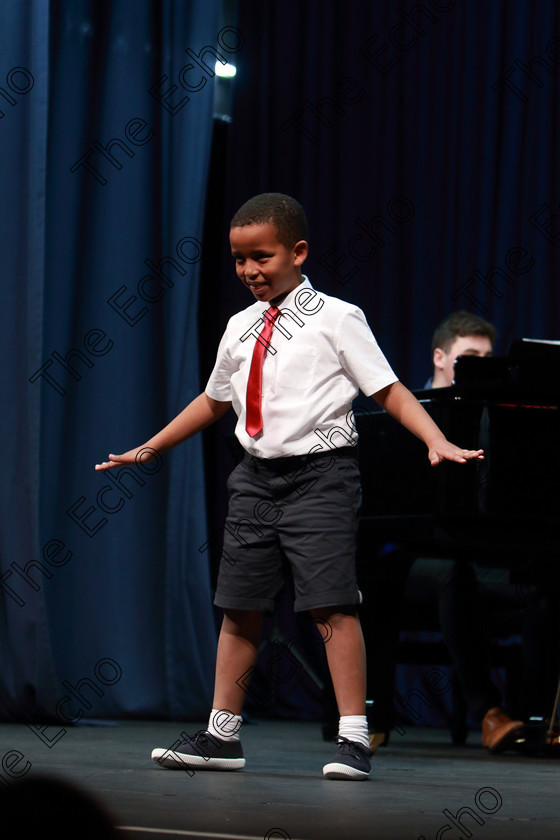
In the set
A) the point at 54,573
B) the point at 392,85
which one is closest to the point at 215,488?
the point at 54,573

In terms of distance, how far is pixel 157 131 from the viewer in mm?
4137

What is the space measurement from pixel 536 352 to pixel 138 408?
5.38 ft

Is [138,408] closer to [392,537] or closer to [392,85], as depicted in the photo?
[392,537]

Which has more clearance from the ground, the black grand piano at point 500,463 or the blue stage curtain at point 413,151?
the blue stage curtain at point 413,151

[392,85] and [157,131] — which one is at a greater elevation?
[392,85]

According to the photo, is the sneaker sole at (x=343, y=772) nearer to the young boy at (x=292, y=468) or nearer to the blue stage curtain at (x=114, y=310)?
the young boy at (x=292, y=468)

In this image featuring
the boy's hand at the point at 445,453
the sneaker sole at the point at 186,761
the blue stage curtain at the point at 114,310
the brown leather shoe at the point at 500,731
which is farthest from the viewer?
the blue stage curtain at the point at 114,310

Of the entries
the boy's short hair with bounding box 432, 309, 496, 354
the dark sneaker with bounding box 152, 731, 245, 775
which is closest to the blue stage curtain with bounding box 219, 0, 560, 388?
the boy's short hair with bounding box 432, 309, 496, 354

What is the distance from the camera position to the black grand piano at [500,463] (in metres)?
2.81

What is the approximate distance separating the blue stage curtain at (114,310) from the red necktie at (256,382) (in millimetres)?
1354

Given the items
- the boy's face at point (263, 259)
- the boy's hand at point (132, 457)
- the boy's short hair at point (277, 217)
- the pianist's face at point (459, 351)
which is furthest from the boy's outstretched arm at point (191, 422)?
the pianist's face at point (459, 351)

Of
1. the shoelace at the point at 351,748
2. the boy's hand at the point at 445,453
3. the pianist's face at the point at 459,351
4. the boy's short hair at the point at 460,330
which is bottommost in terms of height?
the shoelace at the point at 351,748

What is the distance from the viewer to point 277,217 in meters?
2.46

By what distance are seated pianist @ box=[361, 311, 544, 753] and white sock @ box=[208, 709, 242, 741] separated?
806 millimetres
